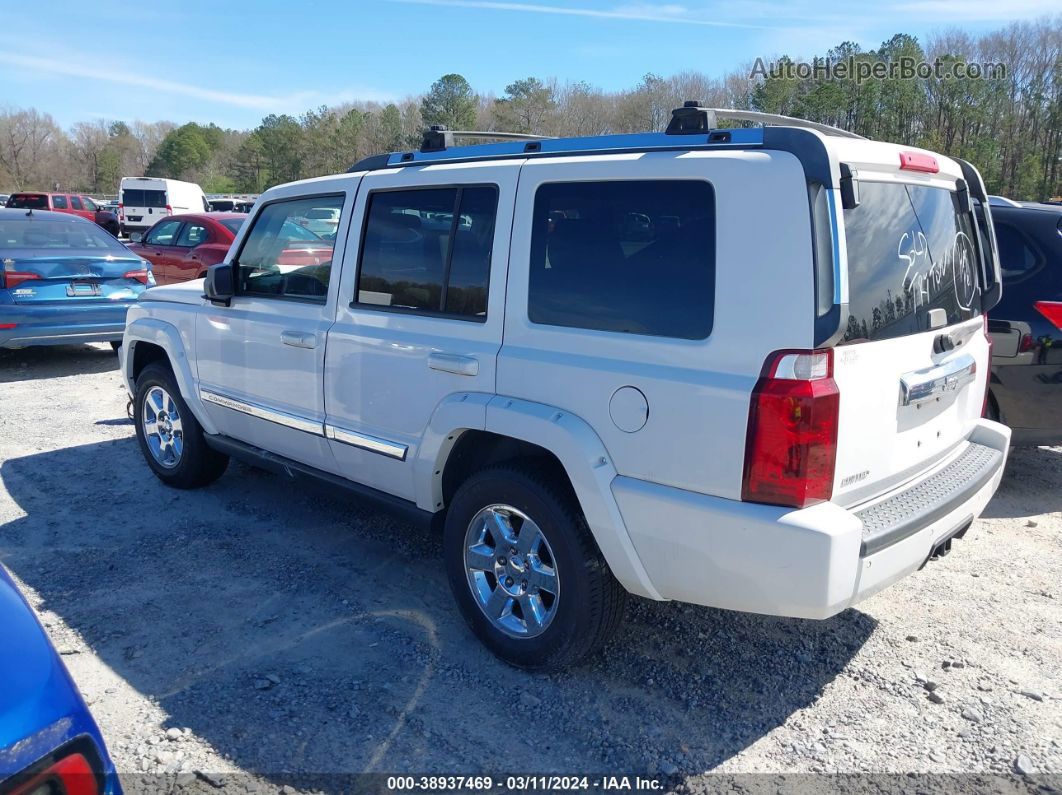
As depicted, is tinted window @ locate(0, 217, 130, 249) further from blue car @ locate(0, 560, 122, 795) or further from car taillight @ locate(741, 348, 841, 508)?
car taillight @ locate(741, 348, 841, 508)

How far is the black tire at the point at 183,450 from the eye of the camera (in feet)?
17.2

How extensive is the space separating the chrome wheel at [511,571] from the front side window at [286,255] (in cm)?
155

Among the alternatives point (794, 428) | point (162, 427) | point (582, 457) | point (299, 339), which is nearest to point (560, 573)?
point (582, 457)

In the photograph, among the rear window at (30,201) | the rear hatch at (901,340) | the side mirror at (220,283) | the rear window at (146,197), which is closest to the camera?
the rear hatch at (901,340)

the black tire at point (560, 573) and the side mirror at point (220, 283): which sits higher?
the side mirror at point (220, 283)

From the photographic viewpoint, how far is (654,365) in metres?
2.84

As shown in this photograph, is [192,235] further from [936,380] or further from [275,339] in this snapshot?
[936,380]

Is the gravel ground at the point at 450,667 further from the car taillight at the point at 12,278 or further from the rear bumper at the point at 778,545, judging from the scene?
the car taillight at the point at 12,278

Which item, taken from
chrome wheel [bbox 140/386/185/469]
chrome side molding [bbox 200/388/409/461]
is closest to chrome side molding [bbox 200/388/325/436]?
chrome side molding [bbox 200/388/409/461]

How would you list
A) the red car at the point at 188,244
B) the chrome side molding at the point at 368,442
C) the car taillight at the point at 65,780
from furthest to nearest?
1. the red car at the point at 188,244
2. the chrome side molding at the point at 368,442
3. the car taillight at the point at 65,780

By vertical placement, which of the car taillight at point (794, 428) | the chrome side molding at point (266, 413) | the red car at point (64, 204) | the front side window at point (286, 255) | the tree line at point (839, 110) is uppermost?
the tree line at point (839, 110)

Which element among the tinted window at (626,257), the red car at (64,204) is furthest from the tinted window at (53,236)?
the red car at (64,204)

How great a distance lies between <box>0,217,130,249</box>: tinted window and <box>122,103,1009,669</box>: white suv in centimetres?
639

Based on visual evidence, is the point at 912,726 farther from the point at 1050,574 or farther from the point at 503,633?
the point at 1050,574
